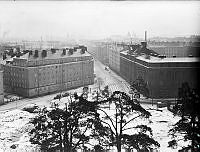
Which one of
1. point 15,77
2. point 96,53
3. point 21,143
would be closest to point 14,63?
point 15,77

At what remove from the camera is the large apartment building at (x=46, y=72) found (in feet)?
247

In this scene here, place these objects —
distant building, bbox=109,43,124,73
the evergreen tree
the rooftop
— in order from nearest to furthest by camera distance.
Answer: the evergreen tree → the rooftop → distant building, bbox=109,43,124,73

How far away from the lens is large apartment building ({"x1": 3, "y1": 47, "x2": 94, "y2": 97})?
7531 cm

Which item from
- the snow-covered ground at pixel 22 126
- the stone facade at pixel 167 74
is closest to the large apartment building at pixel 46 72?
the snow-covered ground at pixel 22 126

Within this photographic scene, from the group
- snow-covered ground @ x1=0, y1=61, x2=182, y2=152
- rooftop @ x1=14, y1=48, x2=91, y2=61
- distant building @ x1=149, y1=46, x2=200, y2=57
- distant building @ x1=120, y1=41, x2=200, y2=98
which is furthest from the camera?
distant building @ x1=149, y1=46, x2=200, y2=57

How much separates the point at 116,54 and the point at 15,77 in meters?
55.6

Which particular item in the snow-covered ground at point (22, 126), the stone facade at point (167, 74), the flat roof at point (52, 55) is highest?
the flat roof at point (52, 55)

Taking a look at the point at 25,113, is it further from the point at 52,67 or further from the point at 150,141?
the point at 150,141

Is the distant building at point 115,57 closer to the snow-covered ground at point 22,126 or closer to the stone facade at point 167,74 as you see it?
the stone facade at point 167,74

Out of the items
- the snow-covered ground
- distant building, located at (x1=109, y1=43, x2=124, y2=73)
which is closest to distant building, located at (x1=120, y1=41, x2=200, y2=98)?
the snow-covered ground

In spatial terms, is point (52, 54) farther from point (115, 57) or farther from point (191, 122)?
point (191, 122)

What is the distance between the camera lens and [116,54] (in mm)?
126500

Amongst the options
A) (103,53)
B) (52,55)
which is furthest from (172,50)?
(52,55)

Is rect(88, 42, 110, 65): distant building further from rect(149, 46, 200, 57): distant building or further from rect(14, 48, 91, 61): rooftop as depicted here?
rect(14, 48, 91, 61): rooftop
